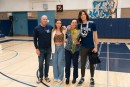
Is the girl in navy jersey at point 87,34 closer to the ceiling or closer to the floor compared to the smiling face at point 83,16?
closer to the floor

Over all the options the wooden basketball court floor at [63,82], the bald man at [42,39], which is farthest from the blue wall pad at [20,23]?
the bald man at [42,39]

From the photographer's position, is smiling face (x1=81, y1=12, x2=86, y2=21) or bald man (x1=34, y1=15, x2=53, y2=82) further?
bald man (x1=34, y1=15, x2=53, y2=82)

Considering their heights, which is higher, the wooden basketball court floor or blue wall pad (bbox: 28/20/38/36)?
blue wall pad (bbox: 28/20/38/36)

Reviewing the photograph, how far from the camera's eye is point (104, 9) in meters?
14.8

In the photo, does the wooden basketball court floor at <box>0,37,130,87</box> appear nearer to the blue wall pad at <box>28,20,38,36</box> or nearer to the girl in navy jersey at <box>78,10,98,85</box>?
the girl in navy jersey at <box>78,10,98,85</box>

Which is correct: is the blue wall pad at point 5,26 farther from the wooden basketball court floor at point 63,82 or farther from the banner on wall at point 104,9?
the wooden basketball court floor at point 63,82

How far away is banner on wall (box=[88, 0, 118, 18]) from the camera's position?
14.6 m

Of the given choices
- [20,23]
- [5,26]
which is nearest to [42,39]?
[20,23]

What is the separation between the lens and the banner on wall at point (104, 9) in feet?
48.0

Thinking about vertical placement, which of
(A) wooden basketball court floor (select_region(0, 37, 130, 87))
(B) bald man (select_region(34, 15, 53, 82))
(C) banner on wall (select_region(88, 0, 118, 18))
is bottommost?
(A) wooden basketball court floor (select_region(0, 37, 130, 87))

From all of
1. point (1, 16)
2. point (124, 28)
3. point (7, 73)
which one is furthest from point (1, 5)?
point (7, 73)

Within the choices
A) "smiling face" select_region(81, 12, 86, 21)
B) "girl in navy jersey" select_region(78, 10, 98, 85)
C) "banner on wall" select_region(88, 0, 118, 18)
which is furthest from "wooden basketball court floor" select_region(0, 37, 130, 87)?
"banner on wall" select_region(88, 0, 118, 18)

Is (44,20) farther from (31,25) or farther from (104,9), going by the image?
(31,25)

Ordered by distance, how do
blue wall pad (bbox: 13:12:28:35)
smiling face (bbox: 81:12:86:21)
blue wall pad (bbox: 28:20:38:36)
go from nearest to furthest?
smiling face (bbox: 81:12:86:21), blue wall pad (bbox: 28:20:38:36), blue wall pad (bbox: 13:12:28:35)
